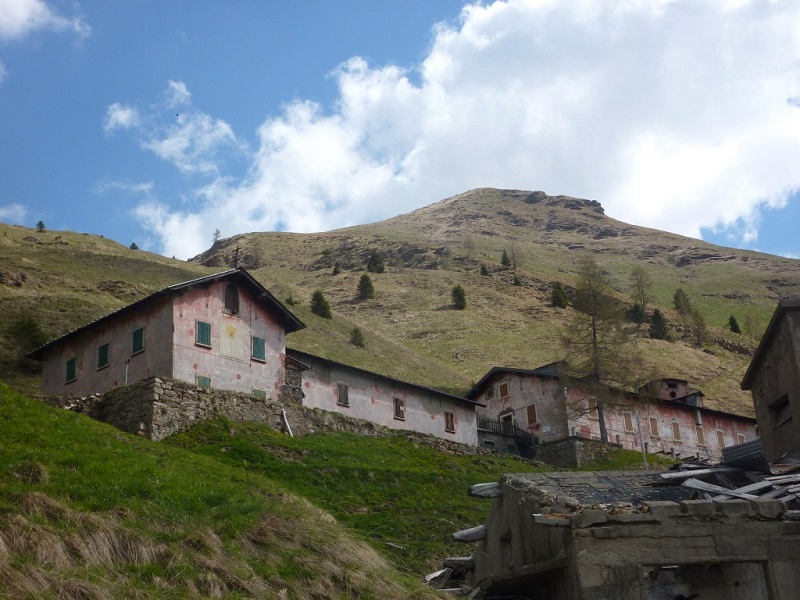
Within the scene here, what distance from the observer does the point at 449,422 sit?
164 ft

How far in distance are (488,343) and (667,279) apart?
9638 centimetres

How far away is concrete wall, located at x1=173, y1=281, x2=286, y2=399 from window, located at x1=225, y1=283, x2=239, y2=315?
0.63 ft

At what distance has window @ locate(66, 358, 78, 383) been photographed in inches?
1603

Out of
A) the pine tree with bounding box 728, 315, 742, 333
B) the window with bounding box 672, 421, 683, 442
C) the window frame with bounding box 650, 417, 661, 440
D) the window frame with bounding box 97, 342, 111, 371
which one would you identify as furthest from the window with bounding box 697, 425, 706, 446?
the pine tree with bounding box 728, 315, 742, 333

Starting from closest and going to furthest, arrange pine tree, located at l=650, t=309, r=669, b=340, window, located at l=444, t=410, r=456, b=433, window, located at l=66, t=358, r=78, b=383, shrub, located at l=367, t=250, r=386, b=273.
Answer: window, located at l=66, t=358, r=78, b=383 < window, located at l=444, t=410, r=456, b=433 < pine tree, located at l=650, t=309, r=669, b=340 < shrub, located at l=367, t=250, r=386, b=273

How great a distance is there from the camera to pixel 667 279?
7052 inches

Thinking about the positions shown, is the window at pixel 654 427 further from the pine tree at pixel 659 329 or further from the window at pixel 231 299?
the pine tree at pixel 659 329

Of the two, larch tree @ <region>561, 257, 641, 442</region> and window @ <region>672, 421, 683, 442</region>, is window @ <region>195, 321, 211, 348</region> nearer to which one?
larch tree @ <region>561, 257, 641, 442</region>

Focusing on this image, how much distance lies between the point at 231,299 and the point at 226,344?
224cm

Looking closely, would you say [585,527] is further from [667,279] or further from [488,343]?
[667,279]

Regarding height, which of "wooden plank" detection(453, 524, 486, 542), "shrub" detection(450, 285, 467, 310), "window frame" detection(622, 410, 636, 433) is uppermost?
"shrub" detection(450, 285, 467, 310)

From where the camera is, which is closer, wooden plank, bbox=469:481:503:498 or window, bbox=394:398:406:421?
wooden plank, bbox=469:481:503:498

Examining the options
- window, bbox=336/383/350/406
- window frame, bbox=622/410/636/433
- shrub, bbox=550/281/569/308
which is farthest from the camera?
shrub, bbox=550/281/569/308

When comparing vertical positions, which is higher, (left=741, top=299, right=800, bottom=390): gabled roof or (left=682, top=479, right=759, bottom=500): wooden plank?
(left=741, top=299, right=800, bottom=390): gabled roof
